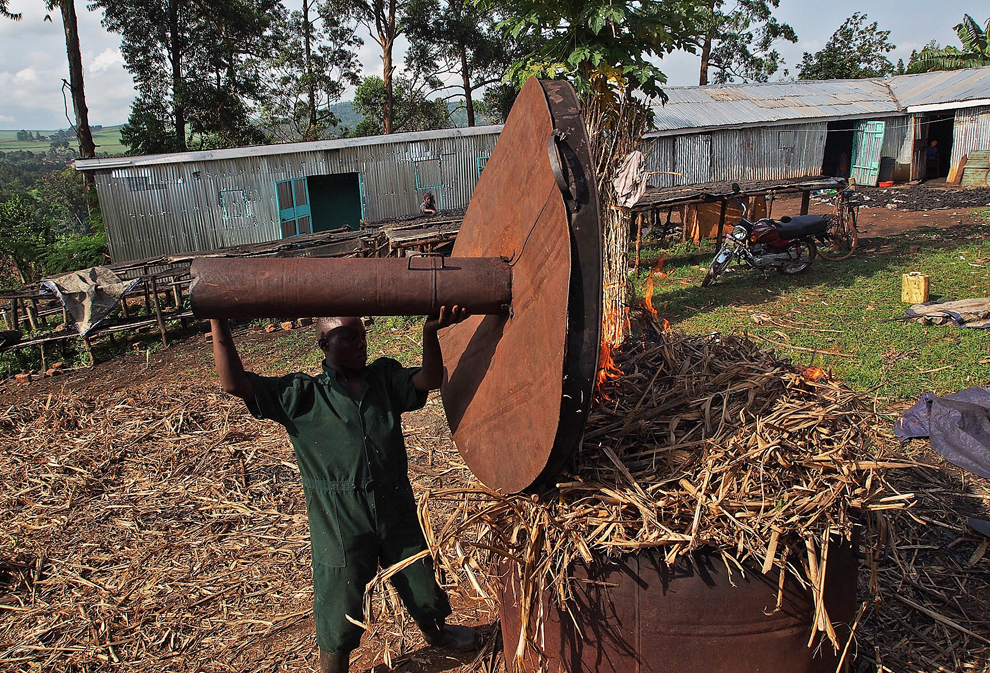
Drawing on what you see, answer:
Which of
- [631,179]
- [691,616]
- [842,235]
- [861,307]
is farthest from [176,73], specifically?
[691,616]

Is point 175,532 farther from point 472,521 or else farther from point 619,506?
point 619,506

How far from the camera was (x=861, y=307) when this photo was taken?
9555 millimetres

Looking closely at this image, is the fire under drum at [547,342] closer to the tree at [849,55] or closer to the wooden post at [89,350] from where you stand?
the wooden post at [89,350]

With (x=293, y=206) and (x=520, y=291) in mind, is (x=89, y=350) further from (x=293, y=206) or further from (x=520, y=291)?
(x=520, y=291)

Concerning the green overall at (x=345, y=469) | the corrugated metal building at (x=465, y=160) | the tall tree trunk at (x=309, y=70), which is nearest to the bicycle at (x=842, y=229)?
the corrugated metal building at (x=465, y=160)

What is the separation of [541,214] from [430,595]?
2031mm

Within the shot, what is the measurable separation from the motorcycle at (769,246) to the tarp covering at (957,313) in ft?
10.0

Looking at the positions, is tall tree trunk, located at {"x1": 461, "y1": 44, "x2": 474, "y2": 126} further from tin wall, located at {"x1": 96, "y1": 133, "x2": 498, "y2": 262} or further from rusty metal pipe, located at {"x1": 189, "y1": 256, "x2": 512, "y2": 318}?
rusty metal pipe, located at {"x1": 189, "y1": 256, "x2": 512, "y2": 318}

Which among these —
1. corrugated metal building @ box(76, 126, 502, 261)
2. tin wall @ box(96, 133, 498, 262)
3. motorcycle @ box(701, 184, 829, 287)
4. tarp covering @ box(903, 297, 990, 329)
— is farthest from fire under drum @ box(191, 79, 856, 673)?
corrugated metal building @ box(76, 126, 502, 261)

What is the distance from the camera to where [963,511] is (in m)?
4.38

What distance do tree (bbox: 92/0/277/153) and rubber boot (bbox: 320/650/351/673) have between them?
21.9 metres

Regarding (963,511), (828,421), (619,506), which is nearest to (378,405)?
(619,506)

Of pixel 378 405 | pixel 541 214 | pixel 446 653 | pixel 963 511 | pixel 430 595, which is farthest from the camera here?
pixel 963 511

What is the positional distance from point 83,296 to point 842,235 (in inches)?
550
